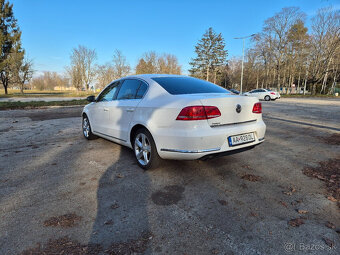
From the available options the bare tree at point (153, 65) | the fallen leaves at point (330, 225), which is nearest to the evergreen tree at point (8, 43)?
the bare tree at point (153, 65)

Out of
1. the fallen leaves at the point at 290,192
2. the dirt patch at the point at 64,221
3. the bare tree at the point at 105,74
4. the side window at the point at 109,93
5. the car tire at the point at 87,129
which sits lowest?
the dirt patch at the point at 64,221

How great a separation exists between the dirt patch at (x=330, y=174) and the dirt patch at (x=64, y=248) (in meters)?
2.72

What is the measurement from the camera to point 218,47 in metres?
60.0

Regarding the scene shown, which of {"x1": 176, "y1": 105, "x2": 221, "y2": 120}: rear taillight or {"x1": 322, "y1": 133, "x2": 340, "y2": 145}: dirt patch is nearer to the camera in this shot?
{"x1": 176, "y1": 105, "x2": 221, "y2": 120}: rear taillight

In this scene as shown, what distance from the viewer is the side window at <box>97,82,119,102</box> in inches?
177

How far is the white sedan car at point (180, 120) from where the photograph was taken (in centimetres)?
281

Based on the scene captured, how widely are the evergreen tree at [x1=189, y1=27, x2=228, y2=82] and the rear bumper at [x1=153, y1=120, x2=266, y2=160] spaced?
59921mm

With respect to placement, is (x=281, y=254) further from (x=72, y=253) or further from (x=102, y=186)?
(x=102, y=186)

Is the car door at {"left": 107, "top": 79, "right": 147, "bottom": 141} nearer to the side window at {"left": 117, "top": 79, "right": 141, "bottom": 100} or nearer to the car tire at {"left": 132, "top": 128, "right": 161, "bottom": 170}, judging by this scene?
the side window at {"left": 117, "top": 79, "right": 141, "bottom": 100}

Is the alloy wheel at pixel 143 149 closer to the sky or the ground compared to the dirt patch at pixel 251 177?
closer to the sky

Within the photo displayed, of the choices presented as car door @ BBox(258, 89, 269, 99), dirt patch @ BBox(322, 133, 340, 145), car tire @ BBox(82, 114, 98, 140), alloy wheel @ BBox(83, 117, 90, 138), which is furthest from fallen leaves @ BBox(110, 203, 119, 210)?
car door @ BBox(258, 89, 269, 99)

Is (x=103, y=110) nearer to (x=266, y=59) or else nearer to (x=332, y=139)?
(x=332, y=139)

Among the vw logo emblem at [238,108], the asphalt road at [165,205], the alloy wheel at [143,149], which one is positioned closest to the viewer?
the asphalt road at [165,205]

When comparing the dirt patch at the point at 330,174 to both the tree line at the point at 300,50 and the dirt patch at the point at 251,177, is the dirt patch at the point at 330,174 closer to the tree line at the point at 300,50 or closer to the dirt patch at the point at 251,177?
the dirt patch at the point at 251,177
